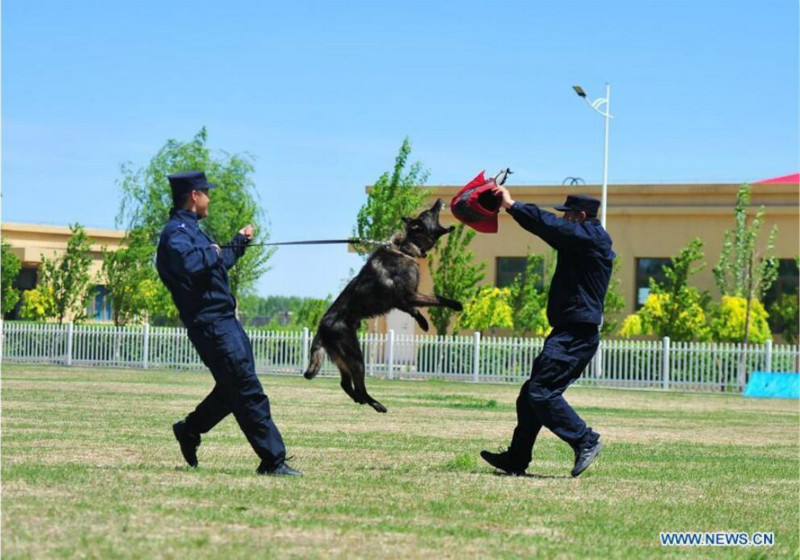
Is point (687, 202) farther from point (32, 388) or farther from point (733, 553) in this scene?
point (733, 553)

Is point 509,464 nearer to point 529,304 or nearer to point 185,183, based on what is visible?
point 185,183

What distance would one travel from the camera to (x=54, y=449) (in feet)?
33.9

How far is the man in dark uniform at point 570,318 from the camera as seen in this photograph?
930cm

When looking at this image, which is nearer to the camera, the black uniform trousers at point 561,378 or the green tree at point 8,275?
the black uniform trousers at point 561,378

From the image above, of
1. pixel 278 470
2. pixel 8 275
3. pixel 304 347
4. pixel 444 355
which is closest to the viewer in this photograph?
pixel 278 470

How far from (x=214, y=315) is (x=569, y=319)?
107 inches

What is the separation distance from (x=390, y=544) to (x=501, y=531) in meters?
0.83

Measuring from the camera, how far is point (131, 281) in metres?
45.7

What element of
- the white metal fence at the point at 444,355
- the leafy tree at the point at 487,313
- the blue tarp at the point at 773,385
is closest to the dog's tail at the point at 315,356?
the white metal fence at the point at 444,355

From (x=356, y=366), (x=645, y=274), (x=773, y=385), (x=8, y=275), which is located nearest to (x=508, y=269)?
(x=645, y=274)

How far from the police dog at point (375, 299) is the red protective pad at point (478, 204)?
85cm

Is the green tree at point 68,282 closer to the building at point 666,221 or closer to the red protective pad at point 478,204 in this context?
A: the building at point 666,221

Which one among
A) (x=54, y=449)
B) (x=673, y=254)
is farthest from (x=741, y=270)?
(x=54, y=449)

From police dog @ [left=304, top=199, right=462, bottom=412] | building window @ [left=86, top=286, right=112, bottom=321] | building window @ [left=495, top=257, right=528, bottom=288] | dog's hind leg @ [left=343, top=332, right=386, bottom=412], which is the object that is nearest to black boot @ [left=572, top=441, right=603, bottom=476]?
police dog @ [left=304, top=199, right=462, bottom=412]
